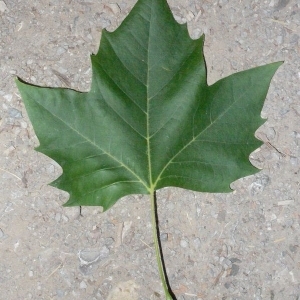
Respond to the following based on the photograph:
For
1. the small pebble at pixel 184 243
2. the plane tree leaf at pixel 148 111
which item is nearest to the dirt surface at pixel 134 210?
the small pebble at pixel 184 243

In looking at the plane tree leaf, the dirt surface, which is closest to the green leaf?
the plane tree leaf

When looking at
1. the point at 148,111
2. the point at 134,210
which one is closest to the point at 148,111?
the point at 148,111

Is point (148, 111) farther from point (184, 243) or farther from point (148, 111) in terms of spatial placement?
point (184, 243)

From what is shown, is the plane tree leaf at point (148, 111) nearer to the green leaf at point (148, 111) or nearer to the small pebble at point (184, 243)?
the green leaf at point (148, 111)

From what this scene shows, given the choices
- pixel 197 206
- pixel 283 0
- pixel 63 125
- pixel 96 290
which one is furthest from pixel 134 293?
pixel 283 0

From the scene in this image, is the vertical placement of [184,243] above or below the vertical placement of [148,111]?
below

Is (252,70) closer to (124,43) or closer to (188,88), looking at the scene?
(188,88)
